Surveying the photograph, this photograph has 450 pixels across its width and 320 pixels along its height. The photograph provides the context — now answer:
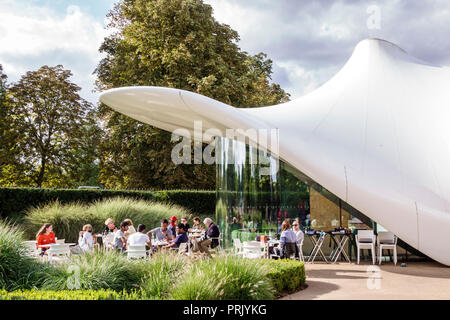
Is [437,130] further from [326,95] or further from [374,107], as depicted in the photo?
[326,95]

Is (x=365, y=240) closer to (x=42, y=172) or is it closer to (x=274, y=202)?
(x=274, y=202)

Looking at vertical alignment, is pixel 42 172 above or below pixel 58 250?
above

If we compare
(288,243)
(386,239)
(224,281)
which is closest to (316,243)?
(386,239)

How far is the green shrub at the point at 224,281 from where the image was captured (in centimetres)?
523

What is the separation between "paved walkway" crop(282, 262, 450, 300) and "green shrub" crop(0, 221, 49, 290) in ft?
12.4

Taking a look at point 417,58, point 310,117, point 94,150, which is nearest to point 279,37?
point 310,117

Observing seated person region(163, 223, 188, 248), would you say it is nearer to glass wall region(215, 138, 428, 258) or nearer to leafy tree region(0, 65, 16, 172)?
glass wall region(215, 138, 428, 258)

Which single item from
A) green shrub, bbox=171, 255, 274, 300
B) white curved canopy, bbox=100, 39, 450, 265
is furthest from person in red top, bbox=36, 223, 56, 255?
green shrub, bbox=171, 255, 274, 300

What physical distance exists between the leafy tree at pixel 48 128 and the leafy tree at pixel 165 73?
2.11 m

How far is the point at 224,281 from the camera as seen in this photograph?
541 centimetres

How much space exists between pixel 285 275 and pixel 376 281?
2.33 metres

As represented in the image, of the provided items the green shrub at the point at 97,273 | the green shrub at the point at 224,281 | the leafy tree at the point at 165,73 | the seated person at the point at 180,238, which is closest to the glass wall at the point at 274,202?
the seated person at the point at 180,238

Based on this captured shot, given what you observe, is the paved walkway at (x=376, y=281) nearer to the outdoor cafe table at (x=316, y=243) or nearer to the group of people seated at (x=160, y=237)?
the outdoor cafe table at (x=316, y=243)

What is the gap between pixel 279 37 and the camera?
9.91m
